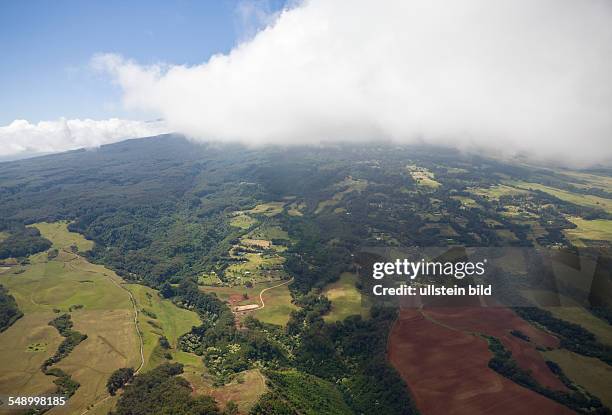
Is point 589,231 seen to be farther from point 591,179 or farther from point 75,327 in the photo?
point 75,327

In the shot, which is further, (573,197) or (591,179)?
(591,179)

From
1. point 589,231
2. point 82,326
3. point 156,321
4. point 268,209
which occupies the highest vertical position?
point 268,209

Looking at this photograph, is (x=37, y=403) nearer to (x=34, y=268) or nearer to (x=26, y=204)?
(x=34, y=268)

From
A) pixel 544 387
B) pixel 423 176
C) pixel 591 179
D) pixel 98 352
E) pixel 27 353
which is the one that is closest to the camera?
pixel 544 387

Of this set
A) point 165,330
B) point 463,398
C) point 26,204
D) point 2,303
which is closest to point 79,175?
point 26,204

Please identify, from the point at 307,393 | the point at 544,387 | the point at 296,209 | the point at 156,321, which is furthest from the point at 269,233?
the point at 544,387

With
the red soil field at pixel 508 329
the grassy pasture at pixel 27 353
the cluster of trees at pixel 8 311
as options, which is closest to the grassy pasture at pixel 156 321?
the grassy pasture at pixel 27 353

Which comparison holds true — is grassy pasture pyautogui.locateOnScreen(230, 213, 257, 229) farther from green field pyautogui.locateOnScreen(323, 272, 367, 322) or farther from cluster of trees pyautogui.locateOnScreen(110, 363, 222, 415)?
A: cluster of trees pyautogui.locateOnScreen(110, 363, 222, 415)
